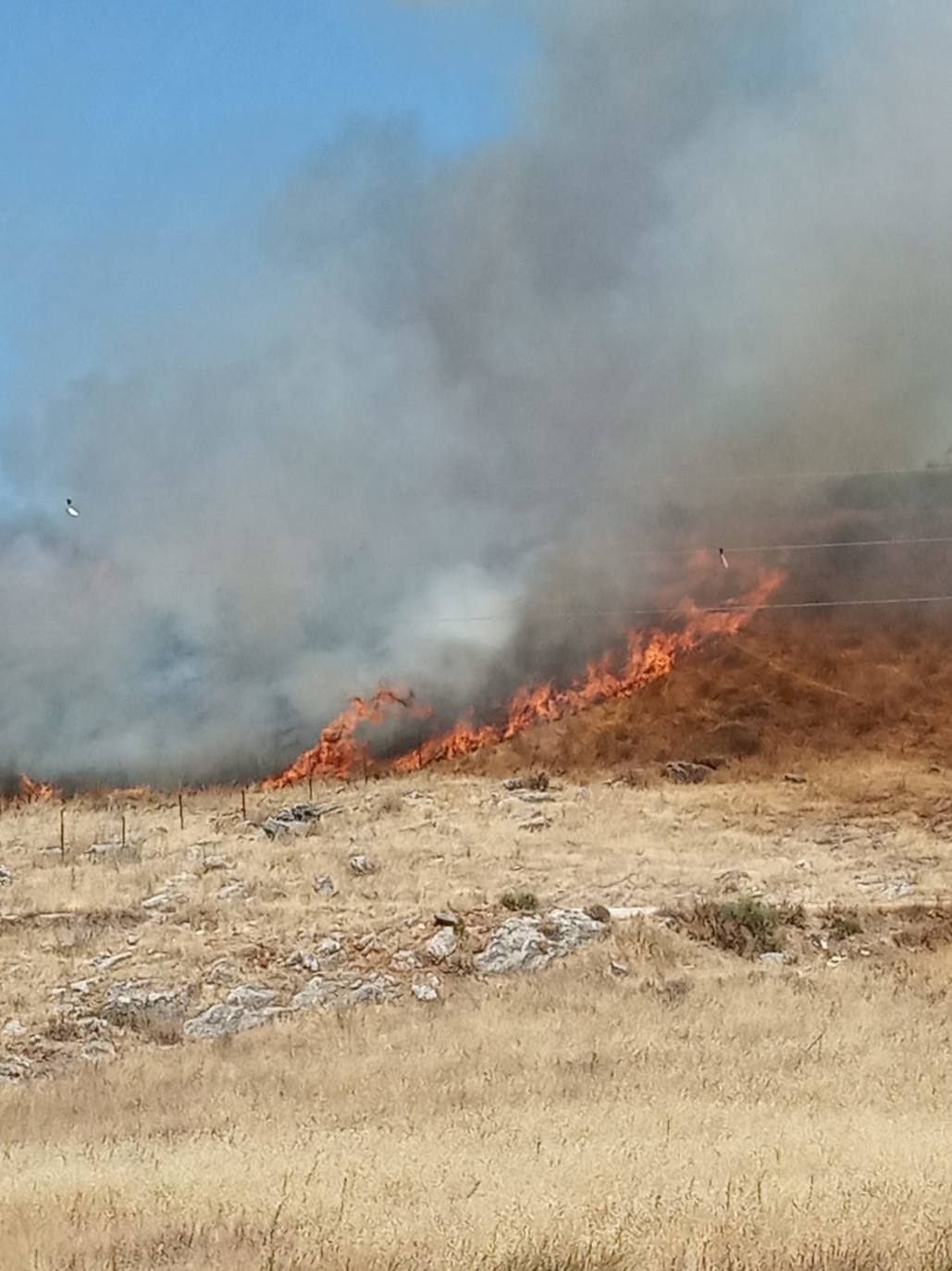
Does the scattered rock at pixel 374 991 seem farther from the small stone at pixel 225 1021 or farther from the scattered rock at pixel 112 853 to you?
the scattered rock at pixel 112 853

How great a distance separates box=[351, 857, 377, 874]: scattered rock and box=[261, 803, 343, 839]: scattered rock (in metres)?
3.84

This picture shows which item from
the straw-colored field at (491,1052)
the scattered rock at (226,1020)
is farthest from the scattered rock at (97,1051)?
the scattered rock at (226,1020)

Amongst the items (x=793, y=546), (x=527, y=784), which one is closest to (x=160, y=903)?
(x=527, y=784)

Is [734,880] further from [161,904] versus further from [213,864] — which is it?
[161,904]

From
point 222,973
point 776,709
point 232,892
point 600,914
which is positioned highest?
point 776,709

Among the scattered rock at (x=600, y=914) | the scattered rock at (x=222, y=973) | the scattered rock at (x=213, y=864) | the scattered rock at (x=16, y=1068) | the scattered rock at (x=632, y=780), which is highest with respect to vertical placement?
the scattered rock at (x=632, y=780)

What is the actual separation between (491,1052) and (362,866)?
9.76 m

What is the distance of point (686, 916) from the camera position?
2014 cm

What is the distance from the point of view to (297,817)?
95.4ft

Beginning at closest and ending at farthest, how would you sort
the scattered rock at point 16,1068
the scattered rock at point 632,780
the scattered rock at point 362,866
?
the scattered rock at point 16,1068 < the scattered rock at point 362,866 < the scattered rock at point 632,780

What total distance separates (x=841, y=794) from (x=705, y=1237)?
2551 centimetres

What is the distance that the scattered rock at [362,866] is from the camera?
2380 centimetres

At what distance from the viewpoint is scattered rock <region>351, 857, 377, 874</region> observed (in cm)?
2380

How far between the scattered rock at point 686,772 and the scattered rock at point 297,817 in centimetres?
873
